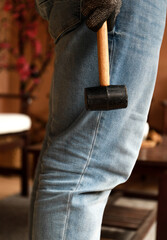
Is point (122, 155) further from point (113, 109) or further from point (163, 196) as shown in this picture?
point (163, 196)

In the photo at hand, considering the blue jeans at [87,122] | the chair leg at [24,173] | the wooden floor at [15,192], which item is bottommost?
the wooden floor at [15,192]

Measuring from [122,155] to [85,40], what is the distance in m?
0.22

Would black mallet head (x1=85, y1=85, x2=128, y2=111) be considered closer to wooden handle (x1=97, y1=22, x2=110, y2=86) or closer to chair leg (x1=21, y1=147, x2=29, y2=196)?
wooden handle (x1=97, y1=22, x2=110, y2=86)

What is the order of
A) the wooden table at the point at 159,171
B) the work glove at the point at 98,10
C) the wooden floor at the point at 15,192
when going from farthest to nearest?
the wooden floor at the point at 15,192 < the wooden table at the point at 159,171 < the work glove at the point at 98,10

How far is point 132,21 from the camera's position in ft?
2.08

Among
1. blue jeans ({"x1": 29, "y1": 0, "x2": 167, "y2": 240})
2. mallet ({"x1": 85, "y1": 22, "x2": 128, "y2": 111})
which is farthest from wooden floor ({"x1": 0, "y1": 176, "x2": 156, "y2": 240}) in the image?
mallet ({"x1": 85, "y1": 22, "x2": 128, "y2": 111})

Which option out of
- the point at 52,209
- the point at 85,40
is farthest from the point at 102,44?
the point at 52,209

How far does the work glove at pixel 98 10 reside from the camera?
58 cm

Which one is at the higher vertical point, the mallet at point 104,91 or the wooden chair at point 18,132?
the mallet at point 104,91

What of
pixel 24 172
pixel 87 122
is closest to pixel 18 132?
pixel 24 172

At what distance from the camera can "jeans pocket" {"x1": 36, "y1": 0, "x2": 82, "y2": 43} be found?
2.12 feet

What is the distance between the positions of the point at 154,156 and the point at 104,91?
3.16 feet

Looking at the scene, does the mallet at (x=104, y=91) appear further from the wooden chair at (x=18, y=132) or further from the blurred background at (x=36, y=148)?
the wooden chair at (x=18, y=132)

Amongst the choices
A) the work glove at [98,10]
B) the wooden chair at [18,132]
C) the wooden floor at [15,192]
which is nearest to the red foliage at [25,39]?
the wooden chair at [18,132]
